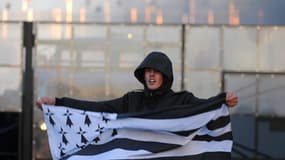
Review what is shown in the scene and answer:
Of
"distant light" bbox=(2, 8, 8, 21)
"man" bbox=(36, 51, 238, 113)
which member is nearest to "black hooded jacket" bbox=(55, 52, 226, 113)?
"man" bbox=(36, 51, 238, 113)

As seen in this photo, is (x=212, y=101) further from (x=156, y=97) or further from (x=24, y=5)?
(x=24, y=5)

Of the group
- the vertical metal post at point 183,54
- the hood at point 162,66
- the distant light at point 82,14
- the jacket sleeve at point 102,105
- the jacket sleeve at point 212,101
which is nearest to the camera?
the hood at point 162,66

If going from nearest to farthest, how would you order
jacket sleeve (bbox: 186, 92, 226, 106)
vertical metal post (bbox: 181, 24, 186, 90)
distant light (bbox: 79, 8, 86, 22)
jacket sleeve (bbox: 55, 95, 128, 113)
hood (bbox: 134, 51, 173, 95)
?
hood (bbox: 134, 51, 173, 95)
jacket sleeve (bbox: 186, 92, 226, 106)
jacket sleeve (bbox: 55, 95, 128, 113)
vertical metal post (bbox: 181, 24, 186, 90)
distant light (bbox: 79, 8, 86, 22)

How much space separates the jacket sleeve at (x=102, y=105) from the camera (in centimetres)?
470

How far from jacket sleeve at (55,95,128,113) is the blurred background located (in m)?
2.57

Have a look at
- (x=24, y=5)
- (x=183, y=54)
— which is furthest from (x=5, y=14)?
(x=183, y=54)

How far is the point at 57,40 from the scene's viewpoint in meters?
7.59

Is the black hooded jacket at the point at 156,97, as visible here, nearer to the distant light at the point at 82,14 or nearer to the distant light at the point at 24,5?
the distant light at the point at 82,14

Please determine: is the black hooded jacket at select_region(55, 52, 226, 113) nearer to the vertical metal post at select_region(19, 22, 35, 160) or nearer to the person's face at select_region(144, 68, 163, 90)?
the person's face at select_region(144, 68, 163, 90)

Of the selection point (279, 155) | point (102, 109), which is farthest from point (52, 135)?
point (279, 155)

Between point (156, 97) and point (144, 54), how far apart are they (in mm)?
3040

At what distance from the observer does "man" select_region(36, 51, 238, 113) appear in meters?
4.37

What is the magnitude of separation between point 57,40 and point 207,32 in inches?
71.9

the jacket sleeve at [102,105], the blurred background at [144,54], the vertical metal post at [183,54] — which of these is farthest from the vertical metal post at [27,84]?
the jacket sleeve at [102,105]
